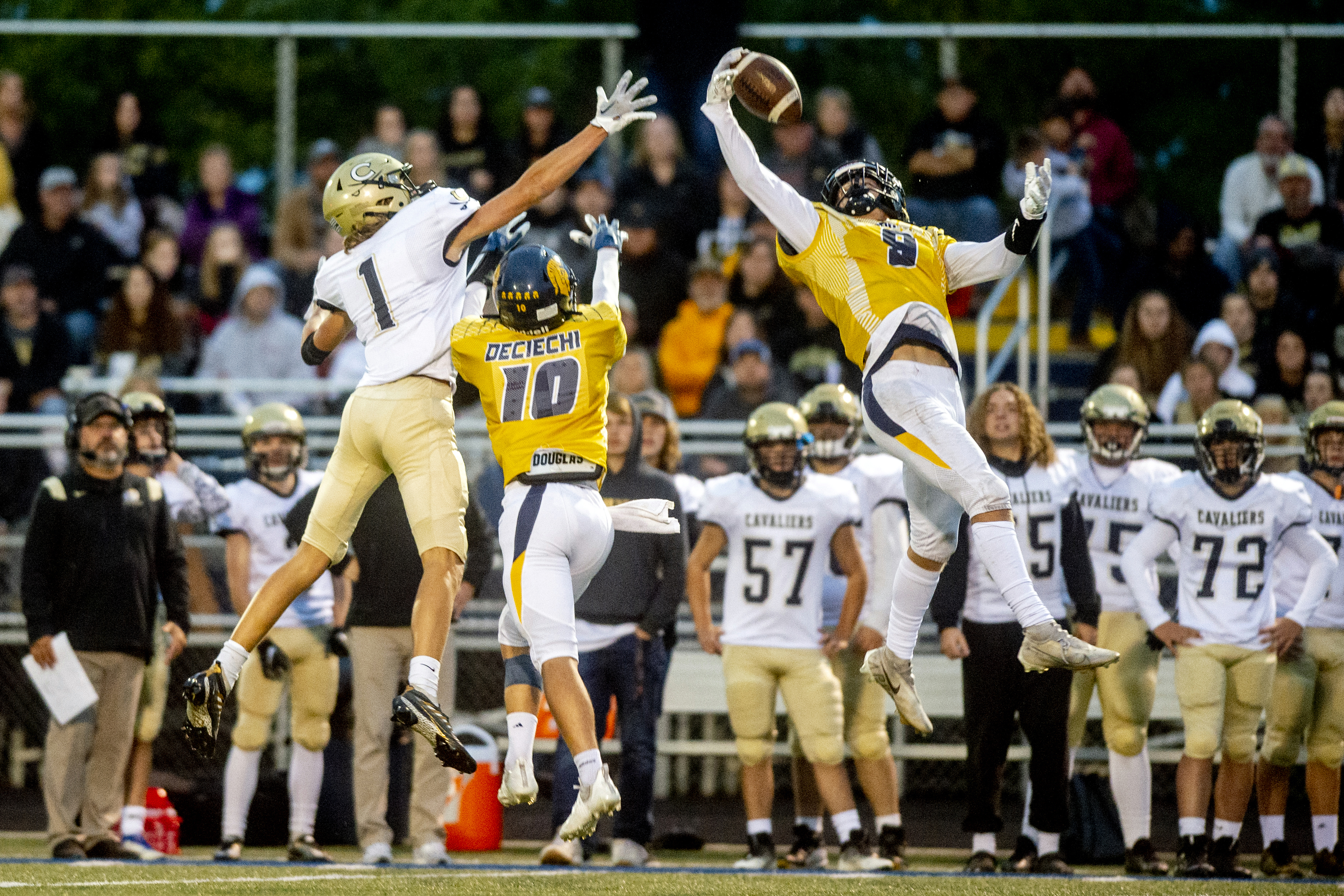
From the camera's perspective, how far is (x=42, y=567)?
31.7 ft

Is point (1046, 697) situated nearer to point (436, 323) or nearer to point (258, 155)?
point (436, 323)

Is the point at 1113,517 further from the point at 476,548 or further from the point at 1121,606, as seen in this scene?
the point at 476,548

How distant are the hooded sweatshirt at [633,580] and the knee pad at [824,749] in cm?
98

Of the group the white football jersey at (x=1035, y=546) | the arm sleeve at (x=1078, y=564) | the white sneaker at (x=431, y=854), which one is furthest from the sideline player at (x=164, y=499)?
the arm sleeve at (x=1078, y=564)

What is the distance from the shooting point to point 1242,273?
514 inches

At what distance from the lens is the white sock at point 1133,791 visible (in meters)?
9.38

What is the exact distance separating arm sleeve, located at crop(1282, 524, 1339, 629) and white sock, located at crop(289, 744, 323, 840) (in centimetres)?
504

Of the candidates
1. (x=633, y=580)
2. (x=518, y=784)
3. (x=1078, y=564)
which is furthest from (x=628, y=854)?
(x=1078, y=564)

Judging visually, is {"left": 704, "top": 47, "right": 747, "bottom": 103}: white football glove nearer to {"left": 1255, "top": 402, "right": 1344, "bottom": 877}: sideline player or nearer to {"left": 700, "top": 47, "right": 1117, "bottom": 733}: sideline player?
{"left": 700, "top": 47, "right": 1117, "bottom": 733}: sideline player

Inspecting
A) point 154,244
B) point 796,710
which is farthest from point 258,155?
point 796,710

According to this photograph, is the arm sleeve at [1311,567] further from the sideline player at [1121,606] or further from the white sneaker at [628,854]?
the white sneaker at [628,854]

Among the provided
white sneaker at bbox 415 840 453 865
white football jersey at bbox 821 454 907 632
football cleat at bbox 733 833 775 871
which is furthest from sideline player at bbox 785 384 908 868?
white sneaker at bbox 415 840 453 865

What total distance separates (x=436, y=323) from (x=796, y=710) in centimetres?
309

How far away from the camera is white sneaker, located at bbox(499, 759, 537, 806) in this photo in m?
7.21
